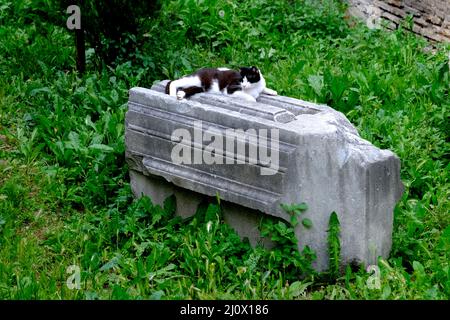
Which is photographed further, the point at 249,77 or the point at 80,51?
the point at 80,51

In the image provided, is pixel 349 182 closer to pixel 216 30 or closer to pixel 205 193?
pixel 205 193

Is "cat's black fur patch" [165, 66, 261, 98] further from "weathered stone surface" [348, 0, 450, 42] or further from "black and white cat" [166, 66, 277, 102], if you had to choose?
"weathered stone surface" [348, 0, 450, 42]

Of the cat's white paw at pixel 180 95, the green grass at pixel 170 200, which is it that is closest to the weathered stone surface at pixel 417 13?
the green grass at pixel 170 200

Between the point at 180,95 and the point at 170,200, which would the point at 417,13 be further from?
the point at 170,200

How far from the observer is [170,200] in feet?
22.6

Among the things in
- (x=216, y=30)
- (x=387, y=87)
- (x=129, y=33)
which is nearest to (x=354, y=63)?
(x=387, y=87)

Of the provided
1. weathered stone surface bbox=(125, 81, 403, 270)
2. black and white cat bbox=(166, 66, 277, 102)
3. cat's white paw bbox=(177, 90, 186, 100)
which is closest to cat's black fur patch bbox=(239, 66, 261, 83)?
black and white cat bbox=(166, 66, 277, 102)

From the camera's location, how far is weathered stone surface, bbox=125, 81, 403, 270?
19.7 feet

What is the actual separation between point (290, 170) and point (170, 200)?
1.22 m

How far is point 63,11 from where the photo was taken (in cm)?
891

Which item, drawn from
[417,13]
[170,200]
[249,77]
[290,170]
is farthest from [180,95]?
[417,13]

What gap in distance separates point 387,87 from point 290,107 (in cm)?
219

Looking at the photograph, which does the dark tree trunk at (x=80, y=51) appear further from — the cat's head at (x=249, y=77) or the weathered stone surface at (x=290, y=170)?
the cat's head at (x=249, y=77)

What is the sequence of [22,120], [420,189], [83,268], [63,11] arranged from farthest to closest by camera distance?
1. [63,11]
2. [22,120]
3. [420,189]
4. [83,268]
